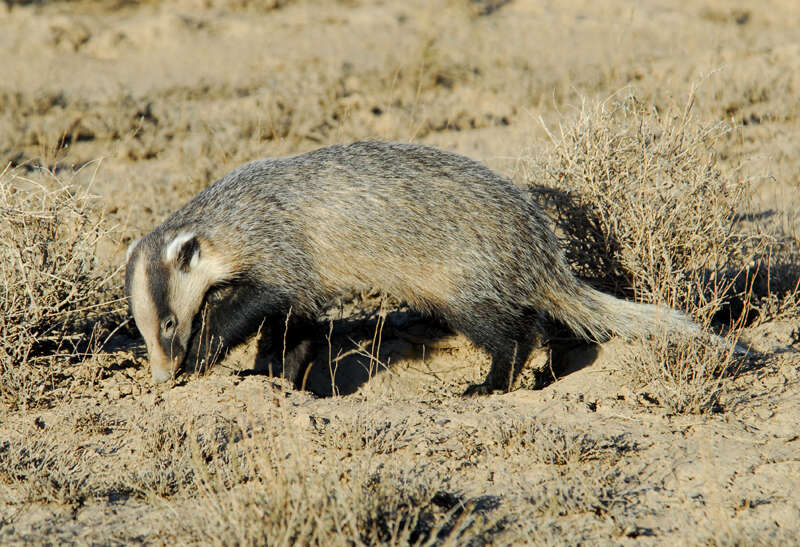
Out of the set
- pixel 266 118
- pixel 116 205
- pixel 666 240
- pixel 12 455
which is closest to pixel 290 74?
pixel 266 118

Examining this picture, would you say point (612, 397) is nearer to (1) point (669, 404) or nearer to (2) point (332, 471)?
(1) point (669, 404)

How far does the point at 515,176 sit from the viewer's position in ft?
23.0

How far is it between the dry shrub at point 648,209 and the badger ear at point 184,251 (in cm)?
240

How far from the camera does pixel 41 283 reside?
5.03 metres

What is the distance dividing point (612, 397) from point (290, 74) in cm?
728

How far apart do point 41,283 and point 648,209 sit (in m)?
3.96

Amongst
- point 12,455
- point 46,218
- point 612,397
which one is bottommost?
point 12,455

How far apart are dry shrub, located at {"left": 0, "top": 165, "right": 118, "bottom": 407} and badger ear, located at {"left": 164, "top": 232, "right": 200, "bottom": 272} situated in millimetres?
539

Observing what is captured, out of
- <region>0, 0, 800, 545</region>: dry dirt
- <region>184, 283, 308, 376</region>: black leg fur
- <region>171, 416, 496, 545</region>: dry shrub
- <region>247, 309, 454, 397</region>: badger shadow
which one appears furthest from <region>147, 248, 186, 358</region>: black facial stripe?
<region>171, 416, 496, 545</region>: dry shrub

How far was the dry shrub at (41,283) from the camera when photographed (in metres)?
4.79

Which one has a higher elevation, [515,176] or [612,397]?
[515,176]

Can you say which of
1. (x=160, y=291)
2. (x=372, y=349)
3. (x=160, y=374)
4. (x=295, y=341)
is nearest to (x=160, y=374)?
(x=160, y=374)

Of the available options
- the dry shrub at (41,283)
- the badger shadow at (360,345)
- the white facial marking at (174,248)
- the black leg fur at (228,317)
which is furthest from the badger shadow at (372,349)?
the dry shrub at (41,283)

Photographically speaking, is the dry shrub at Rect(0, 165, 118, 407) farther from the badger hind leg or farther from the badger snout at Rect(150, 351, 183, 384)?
the badger hind leg
